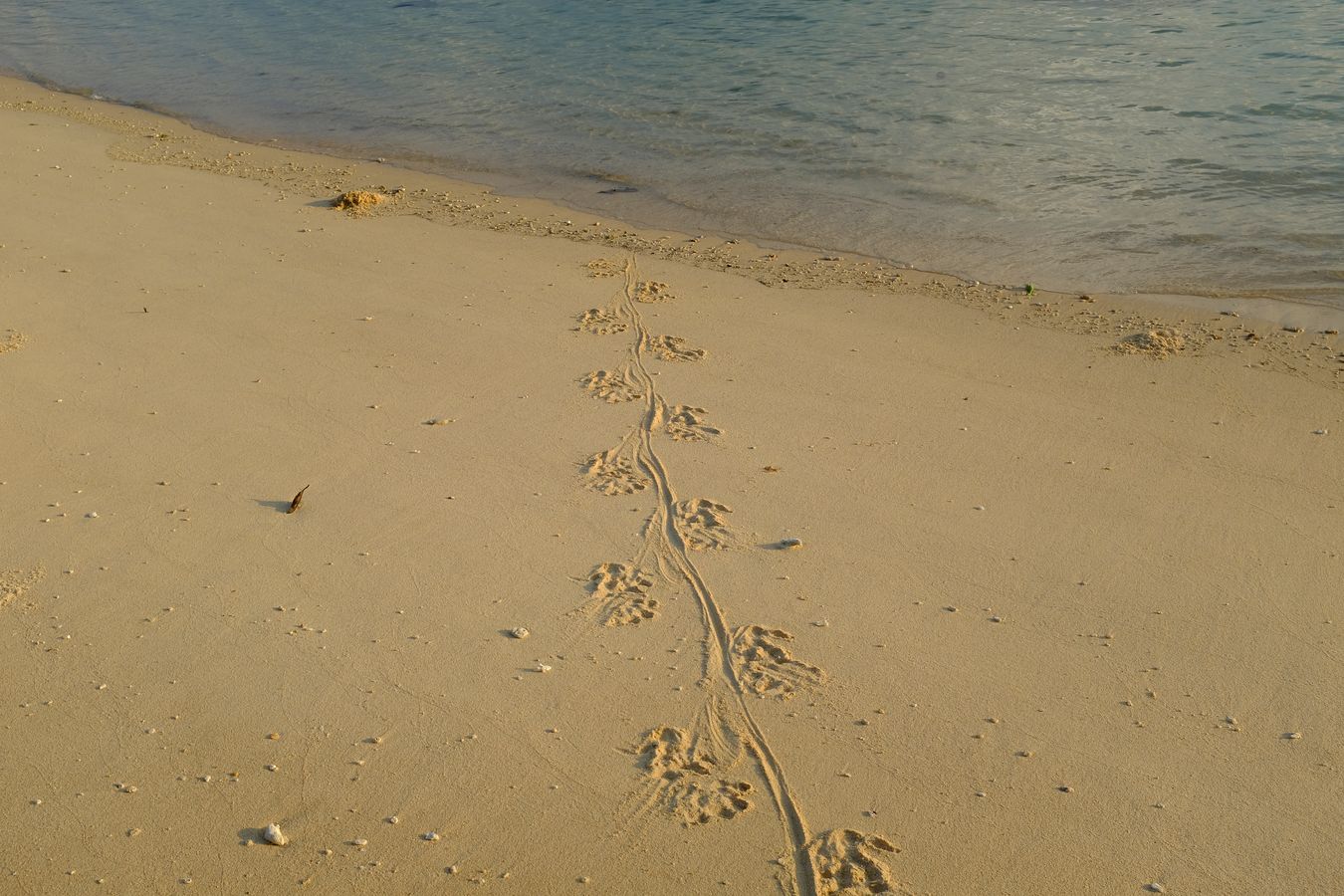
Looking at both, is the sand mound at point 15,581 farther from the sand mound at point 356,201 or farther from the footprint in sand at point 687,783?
the sand mound at point 356,201

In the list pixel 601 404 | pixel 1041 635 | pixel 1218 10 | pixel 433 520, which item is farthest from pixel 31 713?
pixel 1218 10

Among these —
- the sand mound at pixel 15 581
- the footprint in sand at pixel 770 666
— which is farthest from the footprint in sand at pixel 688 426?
the sand mound at pixel 15 581

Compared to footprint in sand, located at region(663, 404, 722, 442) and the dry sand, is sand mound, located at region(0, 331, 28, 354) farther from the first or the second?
footprint in sand, located at region(663, 404, 722, 442)

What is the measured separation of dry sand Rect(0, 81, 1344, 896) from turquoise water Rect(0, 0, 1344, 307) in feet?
4.73

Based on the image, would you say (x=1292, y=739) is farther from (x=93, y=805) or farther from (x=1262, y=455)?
(x=93, y=805)

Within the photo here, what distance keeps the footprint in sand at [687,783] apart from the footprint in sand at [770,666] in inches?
14.8

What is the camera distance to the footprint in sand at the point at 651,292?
288 inches

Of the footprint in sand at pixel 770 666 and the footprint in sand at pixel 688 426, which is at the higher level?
the footprint in sand at pixel 688 426

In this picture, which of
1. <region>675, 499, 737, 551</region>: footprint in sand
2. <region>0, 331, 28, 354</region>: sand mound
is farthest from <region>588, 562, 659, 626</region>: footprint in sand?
<region>0, 331, 28, 354</region>: sand mound

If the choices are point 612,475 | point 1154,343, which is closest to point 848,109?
point 1154,343

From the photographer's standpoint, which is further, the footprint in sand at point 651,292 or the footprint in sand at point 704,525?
the footprint in sand at point 651,292

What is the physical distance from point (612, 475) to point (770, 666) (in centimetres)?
149

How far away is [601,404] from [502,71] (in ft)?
30.4

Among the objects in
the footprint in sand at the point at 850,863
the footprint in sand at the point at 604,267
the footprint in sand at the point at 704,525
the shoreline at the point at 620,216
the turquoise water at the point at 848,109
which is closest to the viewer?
the footprint in sand at the point at 850,863
